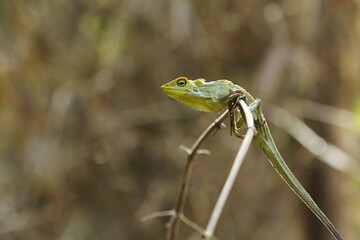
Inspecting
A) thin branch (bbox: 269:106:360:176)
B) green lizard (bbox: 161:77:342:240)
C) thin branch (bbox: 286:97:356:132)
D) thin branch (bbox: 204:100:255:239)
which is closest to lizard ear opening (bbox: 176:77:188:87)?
green lizard (bbox: 161:77:342:240)

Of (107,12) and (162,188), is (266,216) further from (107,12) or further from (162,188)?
(107,12)

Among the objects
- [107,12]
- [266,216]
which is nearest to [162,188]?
[266,216]

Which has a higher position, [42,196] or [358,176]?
[358,176]

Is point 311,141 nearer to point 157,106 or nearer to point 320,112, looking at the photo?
point 320,112

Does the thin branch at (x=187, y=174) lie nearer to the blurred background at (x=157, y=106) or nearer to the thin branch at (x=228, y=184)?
the thin branch at (x=228, y=184)

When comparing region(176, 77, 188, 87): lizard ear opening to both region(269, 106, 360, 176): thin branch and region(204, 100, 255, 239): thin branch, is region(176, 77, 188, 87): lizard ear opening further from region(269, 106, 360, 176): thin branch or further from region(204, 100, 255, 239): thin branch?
region(269, 106, 360, 176): thin branch

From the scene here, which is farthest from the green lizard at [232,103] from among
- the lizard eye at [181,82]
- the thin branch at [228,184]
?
the thin branch at [228,184]

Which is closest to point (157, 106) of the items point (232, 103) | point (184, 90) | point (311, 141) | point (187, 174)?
point (311, 141)
